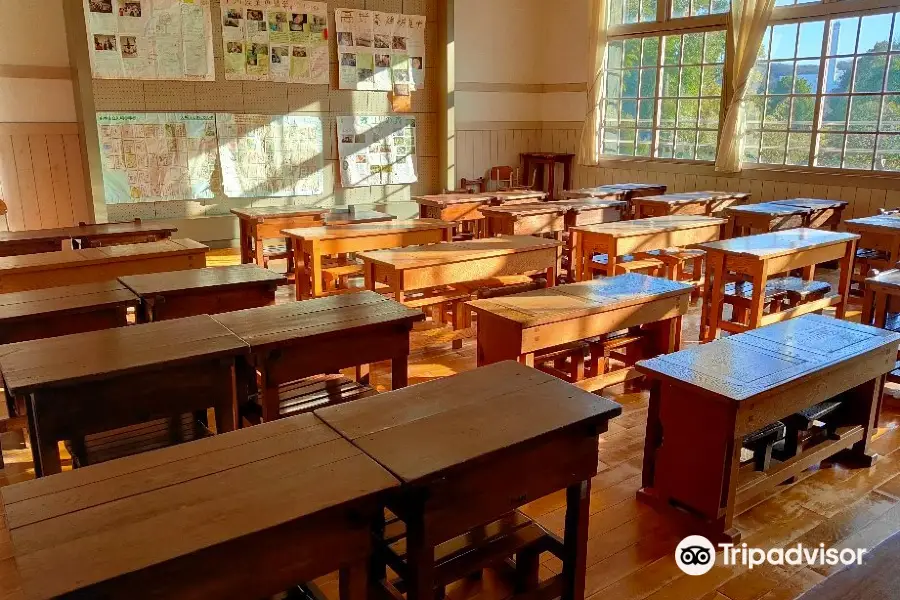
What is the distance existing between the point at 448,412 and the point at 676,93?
7663mm

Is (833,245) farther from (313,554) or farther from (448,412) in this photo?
(313,554)

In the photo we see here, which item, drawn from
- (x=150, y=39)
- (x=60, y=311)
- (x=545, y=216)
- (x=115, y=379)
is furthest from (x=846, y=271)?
(x=150, y=39)

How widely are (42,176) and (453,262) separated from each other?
16.1ft

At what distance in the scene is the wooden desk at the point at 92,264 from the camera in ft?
12.5

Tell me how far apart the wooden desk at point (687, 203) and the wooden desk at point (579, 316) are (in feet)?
9.88

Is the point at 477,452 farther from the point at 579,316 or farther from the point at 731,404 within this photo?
the point at 579,316

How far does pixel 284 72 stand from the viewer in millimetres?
7820

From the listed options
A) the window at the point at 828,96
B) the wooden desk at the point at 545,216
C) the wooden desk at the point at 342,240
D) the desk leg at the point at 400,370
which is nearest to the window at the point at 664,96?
the window at the point at 828,96

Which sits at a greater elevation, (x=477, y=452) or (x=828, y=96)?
(x=828, y=96)

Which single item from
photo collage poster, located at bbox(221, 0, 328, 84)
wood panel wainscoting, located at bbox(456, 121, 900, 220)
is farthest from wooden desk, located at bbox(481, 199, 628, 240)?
photo collage poster, located at bbox(221, 0, 328, 84)

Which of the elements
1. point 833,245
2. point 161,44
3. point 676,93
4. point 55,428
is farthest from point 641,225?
point 161,44

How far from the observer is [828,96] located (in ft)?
23.4

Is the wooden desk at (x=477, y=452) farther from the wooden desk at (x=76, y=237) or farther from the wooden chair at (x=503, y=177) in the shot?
the wooden chair at (x=503, y=177)

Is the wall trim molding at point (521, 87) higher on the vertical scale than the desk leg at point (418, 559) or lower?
higher
